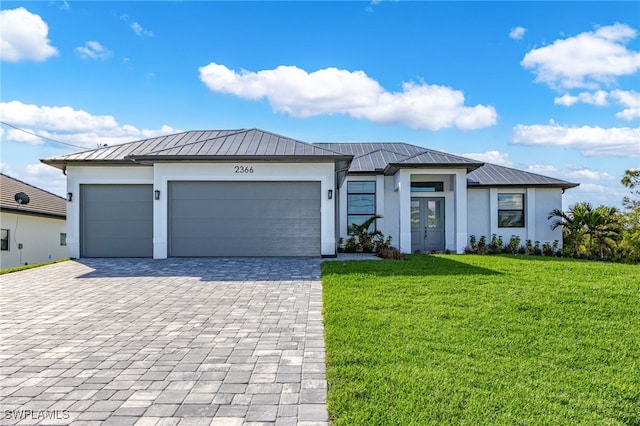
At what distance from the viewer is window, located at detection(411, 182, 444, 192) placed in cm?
1647

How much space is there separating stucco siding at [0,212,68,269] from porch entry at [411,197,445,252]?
650 inches

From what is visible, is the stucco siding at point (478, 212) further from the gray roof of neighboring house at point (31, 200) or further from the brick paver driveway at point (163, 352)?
the gray roof of neighboring house at point (31, 200)

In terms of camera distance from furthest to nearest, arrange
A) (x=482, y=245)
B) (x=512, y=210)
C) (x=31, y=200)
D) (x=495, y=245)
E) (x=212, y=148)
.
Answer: (x=31, y=200) → (x=512, y=210) → (x=495, y=245) → (x=482, y=245) → (x=212, y=148)

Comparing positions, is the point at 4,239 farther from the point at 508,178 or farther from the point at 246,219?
the point at 508,178

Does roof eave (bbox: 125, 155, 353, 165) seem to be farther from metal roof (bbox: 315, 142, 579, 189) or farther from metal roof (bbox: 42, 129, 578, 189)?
metal roof (bbox: 315, 142, 579, 189)

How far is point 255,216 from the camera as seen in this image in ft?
41.9

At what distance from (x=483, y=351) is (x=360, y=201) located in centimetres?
1196

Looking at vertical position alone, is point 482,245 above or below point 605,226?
below

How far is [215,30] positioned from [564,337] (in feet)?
40.6

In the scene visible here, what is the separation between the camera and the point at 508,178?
1683 cm

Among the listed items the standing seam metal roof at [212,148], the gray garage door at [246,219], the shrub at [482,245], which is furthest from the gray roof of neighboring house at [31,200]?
the shrub at [482,245]

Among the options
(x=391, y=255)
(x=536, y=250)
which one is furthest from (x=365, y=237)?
(x=536, y=250)

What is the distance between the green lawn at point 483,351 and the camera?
10.4 ft

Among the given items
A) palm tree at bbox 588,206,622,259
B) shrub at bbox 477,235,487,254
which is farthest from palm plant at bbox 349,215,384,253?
palm tree at bbox 588,206,622,259
